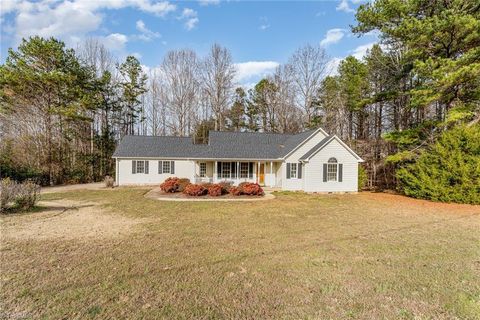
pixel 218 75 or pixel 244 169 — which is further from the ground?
pixel 218 75

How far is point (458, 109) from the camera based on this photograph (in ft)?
47.3

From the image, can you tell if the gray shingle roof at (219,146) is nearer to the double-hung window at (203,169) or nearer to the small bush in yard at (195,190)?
the double-hung window at (203,169)

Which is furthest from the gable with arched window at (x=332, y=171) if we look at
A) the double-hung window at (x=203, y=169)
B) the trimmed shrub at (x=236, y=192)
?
the double-hung window at (x=203, y=169)

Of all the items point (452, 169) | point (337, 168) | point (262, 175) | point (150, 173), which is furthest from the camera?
point (150, 173)

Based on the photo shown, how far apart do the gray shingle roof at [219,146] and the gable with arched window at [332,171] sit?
10.0 feet

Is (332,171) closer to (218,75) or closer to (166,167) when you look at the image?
(166,167)

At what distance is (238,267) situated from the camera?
4.99m

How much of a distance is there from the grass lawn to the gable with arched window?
8302mm

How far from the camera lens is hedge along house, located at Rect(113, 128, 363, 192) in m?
17.7

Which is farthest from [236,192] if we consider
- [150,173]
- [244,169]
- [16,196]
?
[16,196]

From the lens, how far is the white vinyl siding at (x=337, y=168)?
17.6 metres

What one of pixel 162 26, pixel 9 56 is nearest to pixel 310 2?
pixel 162 26

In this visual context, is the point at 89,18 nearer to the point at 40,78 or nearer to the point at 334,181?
the point at 40,78

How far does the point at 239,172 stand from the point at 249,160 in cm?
153
